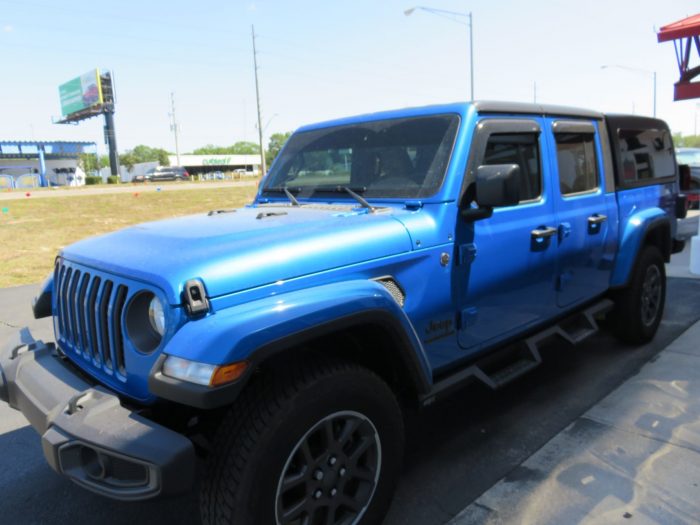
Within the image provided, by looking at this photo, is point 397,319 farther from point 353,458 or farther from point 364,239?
point 353,458

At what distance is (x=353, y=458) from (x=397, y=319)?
0.60 m

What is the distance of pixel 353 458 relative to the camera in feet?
7.46

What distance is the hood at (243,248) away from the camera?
6.77 ft

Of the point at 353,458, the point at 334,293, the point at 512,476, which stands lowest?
the point at 512,476

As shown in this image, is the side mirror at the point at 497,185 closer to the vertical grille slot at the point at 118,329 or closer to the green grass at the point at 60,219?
the vertical grille slot at the point at 118,329

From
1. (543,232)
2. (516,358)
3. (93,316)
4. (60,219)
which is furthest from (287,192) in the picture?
(60,219)

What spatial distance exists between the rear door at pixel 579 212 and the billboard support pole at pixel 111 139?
7469cm

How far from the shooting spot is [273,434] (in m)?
1.96

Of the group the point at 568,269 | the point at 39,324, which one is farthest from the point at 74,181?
the point at 568,269

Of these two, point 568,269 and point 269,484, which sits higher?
point 568,269

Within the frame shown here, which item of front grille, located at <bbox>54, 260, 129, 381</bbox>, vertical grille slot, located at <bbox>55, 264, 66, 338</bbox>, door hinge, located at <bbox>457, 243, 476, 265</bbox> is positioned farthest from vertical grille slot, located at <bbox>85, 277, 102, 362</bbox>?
door hinge, located at <bbox>457, 243, 476, 265</bbox>

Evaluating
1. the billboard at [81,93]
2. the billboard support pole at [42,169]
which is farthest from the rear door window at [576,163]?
the billboard at [81,93]

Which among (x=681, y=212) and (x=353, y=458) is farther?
(x=681, y=212)

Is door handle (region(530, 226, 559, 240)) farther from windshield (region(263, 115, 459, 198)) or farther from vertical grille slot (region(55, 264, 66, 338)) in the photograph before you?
vertical grille slot (region(55, 264, 66, 338))
